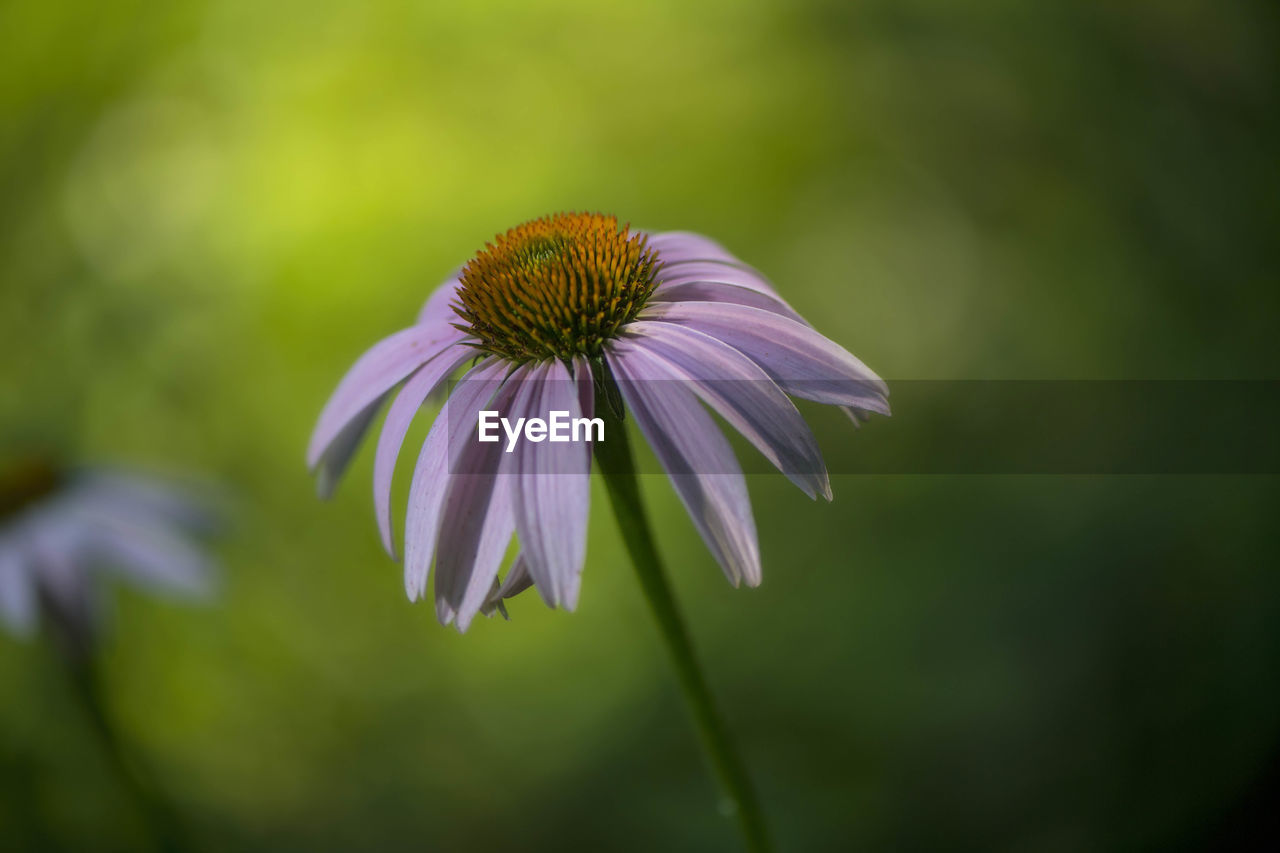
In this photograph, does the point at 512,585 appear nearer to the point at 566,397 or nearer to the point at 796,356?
the point at 566,397

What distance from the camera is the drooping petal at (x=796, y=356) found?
577 mm

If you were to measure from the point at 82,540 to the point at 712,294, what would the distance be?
134 cm

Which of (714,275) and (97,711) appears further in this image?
(97,711)

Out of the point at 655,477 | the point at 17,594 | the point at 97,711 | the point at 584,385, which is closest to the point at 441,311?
the point at 584,385

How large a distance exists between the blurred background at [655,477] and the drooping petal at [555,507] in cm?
118

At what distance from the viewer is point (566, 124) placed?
263cm

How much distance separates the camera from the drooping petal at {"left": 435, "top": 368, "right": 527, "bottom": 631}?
54 centimetres

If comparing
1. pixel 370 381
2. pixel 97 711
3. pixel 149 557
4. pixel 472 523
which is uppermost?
pixel 370 381

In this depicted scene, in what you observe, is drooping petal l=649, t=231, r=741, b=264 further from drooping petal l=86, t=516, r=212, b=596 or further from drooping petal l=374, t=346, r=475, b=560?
drooping petal l=86, t=516, r=212, b=596

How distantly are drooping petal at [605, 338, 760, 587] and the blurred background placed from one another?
1155 mm

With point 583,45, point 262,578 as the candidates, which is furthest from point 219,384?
point 583,45

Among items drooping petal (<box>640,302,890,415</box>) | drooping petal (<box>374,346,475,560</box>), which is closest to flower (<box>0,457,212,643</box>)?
drooping petal (<box>374,346,475,560</box>)

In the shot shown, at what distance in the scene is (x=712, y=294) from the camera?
28.9 inches

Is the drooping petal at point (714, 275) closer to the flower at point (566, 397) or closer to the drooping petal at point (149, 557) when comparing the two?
the flower at point (566, 397)
